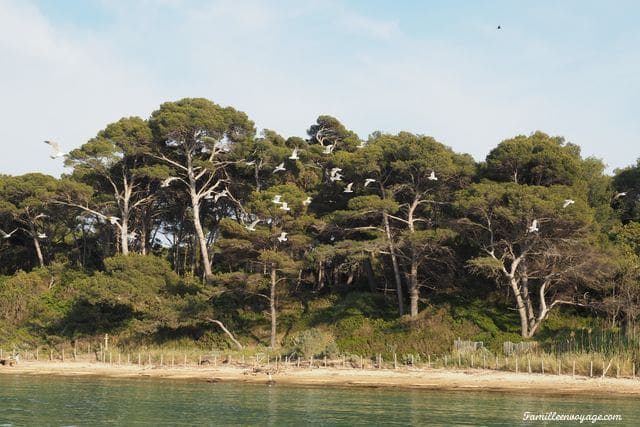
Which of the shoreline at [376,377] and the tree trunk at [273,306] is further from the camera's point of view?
the tree trunk at [273,306]

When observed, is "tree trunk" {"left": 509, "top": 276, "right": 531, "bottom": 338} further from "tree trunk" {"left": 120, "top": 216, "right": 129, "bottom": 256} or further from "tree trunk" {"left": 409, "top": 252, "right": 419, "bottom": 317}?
"tree trunk" {"left": 120, "top": 216, "right": 129, "bottom": 256}

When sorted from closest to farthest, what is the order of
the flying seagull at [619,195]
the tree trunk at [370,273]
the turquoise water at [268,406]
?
the turquoise water at [268,406]
the flying seagull at [619,195]
the tree trunk at [370,273]

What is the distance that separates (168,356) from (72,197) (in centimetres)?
1602

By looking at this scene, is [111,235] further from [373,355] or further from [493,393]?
[493,393]

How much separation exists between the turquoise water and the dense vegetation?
28.2 feet

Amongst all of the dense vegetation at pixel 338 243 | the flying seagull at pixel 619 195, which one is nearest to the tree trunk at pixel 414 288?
the dense vegetation at pixel 338 243

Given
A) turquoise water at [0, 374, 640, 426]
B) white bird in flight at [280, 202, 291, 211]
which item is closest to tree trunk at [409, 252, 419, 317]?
white bird in flight at [280, 202, 291, 211]

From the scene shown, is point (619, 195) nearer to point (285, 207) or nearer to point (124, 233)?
point (285, 207)

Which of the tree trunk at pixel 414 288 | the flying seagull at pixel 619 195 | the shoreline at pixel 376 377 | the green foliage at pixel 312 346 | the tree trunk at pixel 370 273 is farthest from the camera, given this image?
the tree trunk at pixel 370 273

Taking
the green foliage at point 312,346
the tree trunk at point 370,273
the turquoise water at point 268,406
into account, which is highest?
the tree trunk at point 370,273

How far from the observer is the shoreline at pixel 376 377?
1225 inches

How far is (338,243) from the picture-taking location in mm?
43219

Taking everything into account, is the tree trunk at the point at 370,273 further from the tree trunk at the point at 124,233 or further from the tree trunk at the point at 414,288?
the tree trunk at the point at 124,233

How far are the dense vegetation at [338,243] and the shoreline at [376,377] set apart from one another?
319 cm
